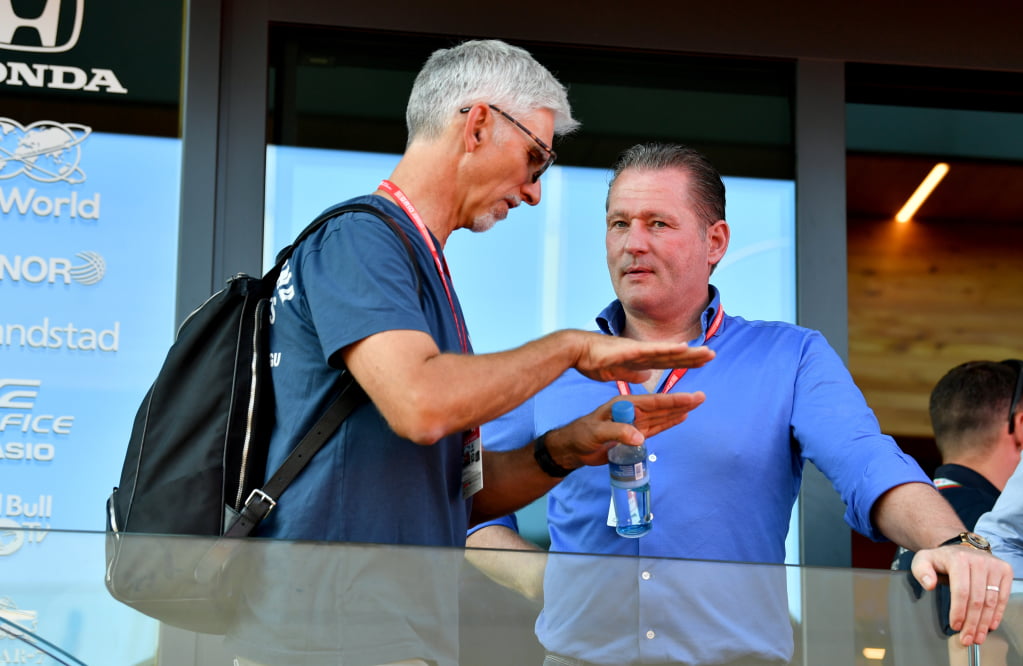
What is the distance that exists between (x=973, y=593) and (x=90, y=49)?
3.13 meters

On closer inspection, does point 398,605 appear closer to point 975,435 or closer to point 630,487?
point 630,487

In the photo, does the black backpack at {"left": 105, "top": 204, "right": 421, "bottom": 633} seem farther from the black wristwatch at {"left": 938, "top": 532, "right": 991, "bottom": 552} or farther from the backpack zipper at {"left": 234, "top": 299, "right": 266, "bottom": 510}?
the black wristwatch at {"left": 938, "top": 532, "right": 991, "bottom": 552}

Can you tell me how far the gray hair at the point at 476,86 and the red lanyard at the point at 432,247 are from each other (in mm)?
148

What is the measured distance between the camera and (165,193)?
3.94 meters

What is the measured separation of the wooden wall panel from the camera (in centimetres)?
650

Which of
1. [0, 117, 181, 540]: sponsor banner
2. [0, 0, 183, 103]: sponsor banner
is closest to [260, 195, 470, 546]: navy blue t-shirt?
[0, 117, 181, 540]: sponsor banner

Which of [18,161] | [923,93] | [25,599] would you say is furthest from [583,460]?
[923,93]

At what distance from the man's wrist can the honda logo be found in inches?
91.2

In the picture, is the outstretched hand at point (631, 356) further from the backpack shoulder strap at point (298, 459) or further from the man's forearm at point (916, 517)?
the man's forearm at point (916, 517)

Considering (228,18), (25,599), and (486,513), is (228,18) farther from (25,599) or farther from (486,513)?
(25,599)

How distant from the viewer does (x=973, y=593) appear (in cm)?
202

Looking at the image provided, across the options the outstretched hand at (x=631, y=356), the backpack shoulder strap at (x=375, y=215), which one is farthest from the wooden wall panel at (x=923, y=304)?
the backpack shoulder strap at (x=375, y=215)

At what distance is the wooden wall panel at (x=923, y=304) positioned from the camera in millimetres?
6504

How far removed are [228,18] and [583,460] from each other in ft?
7.18
